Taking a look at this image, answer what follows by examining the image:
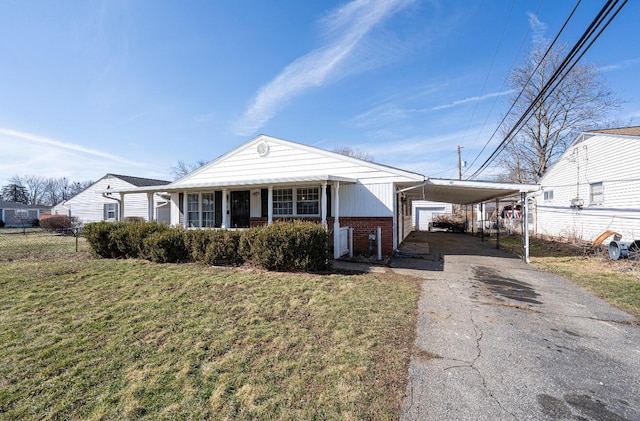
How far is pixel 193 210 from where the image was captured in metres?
13.0

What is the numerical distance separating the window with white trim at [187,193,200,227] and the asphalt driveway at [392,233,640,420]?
10596 millimetres

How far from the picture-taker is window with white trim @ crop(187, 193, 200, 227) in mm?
12836

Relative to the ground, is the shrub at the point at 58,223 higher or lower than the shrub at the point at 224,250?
higher

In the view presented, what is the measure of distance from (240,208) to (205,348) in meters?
8.95

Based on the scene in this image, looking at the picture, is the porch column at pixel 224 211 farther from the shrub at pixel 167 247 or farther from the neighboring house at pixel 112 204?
the neighboring house at pixel 112 204

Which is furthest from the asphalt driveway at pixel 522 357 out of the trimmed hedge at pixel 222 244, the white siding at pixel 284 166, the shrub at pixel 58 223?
the shrub at pixel 58 223

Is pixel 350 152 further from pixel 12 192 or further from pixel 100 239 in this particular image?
pixel 12 192

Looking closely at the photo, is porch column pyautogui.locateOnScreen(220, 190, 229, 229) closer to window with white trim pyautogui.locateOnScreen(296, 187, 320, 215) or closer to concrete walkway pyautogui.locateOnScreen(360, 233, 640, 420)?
window with white trim pyautogui.locateOnScreen(296, 187, 320, 215)

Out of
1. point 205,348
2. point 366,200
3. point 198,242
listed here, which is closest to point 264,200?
point 198,242

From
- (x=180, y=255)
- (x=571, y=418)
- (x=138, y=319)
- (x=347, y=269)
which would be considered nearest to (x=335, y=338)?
(x=571, y=418)

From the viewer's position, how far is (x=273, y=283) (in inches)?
237

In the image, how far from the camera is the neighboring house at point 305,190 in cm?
945

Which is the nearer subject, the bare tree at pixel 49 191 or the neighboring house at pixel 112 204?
the neighboring house at pixel 112 204

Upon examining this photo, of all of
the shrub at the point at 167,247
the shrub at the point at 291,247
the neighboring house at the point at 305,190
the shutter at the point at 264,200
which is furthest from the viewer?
the shutter at the point at 264,200
